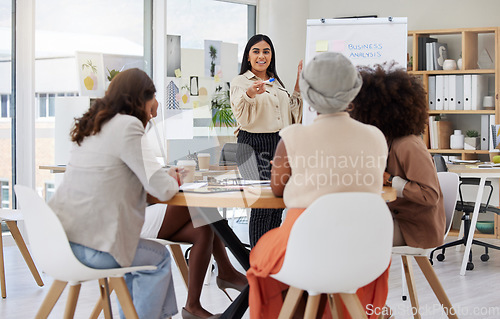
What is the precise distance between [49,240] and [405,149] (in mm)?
1567

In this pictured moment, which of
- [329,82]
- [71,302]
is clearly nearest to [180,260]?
[71,302]

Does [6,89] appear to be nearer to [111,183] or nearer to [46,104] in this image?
[46,104]

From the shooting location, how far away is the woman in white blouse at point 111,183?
2.26 m

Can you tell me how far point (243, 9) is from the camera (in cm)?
707

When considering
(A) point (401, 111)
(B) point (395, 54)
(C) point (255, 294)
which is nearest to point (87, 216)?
(C) point (255, 294)

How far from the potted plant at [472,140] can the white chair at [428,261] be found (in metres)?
3.11

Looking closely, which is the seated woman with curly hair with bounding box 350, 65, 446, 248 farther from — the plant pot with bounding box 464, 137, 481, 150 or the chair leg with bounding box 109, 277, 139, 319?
the plant pot with bounding box 464, 137, 481, 150

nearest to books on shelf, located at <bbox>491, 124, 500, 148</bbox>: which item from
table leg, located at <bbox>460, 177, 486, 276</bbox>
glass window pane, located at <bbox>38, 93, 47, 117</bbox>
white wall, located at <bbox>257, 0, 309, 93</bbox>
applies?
table leg, located at <bbox>460, 177, 486, 276</bbox>

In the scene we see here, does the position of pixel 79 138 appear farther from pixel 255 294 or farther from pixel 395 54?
pixel 395 54

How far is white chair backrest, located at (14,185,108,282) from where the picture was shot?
86.4 inches

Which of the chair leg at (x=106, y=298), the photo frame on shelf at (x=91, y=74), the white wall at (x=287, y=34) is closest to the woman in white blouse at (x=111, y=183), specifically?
the chair leg at (x=106, y=298)

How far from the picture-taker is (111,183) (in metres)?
2.28

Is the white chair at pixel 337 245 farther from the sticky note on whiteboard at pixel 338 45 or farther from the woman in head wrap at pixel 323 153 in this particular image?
the sticky note on whiteboard at pixel 338 45

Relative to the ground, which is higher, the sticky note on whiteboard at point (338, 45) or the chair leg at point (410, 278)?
the sticky note on whiteboard at point (338, 45)
